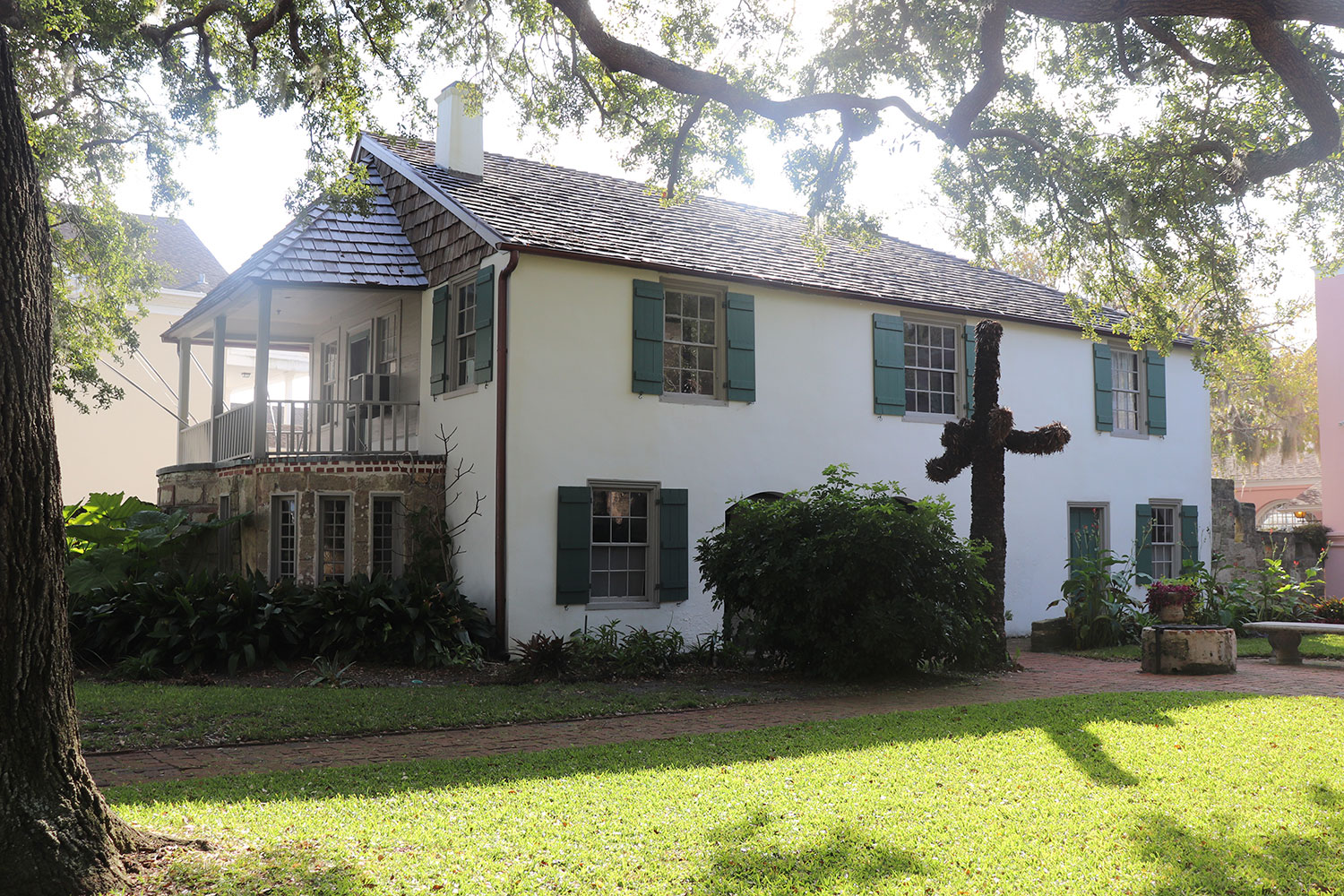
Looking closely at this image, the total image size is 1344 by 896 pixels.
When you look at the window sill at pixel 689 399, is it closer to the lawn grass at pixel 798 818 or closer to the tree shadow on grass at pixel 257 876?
the lawn grass at pixel 798 818

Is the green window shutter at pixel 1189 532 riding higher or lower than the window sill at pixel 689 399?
lower

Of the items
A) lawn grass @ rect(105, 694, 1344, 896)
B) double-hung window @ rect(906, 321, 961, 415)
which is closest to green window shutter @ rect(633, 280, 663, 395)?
double-hung window @ rect(906, 321, 961, 415)

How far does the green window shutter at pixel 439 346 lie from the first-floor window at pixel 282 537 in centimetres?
222

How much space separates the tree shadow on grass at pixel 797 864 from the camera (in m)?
4.30

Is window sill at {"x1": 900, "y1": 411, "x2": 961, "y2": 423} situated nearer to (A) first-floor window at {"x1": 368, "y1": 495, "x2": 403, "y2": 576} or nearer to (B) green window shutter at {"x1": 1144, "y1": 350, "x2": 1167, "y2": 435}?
(B) green window shutter at {"x1": 1144, "y1": 350, "x2": 1167, "y2": 435}

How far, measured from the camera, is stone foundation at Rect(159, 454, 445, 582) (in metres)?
12.6

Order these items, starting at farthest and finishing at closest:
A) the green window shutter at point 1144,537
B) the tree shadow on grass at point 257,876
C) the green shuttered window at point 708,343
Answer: the green window shutter at point 1144,537 → the green shuttered window at point 708,343 → the tree shadow on grass at point 257,876

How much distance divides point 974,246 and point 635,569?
5.46 meters

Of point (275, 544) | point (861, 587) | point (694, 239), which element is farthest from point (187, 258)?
point (861, 587)

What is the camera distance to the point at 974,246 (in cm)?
1203

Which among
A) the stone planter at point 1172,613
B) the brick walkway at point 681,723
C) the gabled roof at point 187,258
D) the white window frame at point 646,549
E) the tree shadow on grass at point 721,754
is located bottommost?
the brick walkway at point 681,723

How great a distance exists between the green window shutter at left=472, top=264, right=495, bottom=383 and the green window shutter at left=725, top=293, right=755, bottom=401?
307cm

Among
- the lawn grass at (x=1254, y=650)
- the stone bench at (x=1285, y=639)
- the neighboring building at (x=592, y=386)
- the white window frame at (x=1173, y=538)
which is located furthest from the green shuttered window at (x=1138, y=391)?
the stone bench at (x=1285, y=639)

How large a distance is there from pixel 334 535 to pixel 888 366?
769 centimetres
